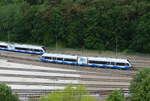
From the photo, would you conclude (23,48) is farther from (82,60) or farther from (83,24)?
(82,60)

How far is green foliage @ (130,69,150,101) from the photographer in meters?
25.7

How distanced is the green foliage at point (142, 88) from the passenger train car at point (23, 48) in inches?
818

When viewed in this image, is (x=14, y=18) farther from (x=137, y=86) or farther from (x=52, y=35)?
(x=137, y=86)

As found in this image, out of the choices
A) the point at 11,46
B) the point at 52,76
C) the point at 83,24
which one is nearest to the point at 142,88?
the point at 52,76

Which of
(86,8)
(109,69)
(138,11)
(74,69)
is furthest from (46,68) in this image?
(138,11)

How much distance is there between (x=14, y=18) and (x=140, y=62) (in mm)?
21402

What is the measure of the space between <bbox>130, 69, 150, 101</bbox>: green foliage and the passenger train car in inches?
818

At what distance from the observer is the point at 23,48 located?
46406 millimetres

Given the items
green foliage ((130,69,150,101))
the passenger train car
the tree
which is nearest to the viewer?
the tree

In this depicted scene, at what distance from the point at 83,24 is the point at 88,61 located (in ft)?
27.2

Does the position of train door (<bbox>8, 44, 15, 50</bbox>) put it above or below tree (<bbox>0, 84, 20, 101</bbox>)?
below

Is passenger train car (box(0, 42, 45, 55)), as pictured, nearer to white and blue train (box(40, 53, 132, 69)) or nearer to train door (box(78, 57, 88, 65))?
white and blue train (box(40, 53, 132, 69))

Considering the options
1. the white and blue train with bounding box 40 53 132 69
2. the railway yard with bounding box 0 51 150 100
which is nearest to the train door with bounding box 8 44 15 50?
the railway yard with bounding box 0 51 150 100

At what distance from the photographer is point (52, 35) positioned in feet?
162
